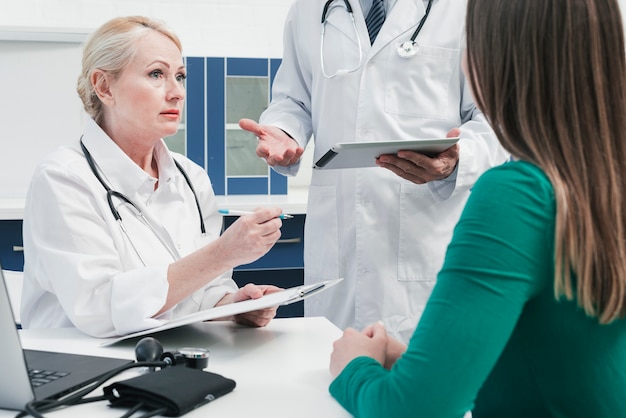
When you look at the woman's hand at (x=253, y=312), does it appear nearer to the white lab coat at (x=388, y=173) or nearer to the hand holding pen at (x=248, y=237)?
the hand holding pen at (x=248, y=237)

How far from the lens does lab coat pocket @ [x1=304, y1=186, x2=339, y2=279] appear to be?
1.71 m

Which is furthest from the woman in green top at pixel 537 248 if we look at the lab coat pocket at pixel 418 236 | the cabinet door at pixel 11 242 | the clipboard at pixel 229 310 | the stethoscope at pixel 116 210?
the cabinet door at pixel 11 242

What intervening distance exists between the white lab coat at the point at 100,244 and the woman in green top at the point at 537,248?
1.87 feet

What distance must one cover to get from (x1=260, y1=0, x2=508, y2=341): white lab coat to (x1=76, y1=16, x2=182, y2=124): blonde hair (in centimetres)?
39

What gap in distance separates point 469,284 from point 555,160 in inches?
6.5

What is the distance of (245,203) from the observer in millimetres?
2621

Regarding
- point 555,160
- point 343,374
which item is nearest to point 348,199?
point 343,374

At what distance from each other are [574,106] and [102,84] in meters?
1.12


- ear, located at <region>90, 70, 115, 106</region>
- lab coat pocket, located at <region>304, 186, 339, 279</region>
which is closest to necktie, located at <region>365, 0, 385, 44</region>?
lab coat pocket, located at <region>304, 186, 339, 279</region>

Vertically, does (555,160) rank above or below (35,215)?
above

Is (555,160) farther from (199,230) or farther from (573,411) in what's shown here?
(199,230)

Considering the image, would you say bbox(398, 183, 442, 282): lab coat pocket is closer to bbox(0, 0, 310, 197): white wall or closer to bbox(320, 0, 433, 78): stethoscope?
bbox(320, 0, 433, 78): stethoscope

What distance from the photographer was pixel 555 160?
741mm

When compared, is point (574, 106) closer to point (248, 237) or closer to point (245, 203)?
point (248, 237)
